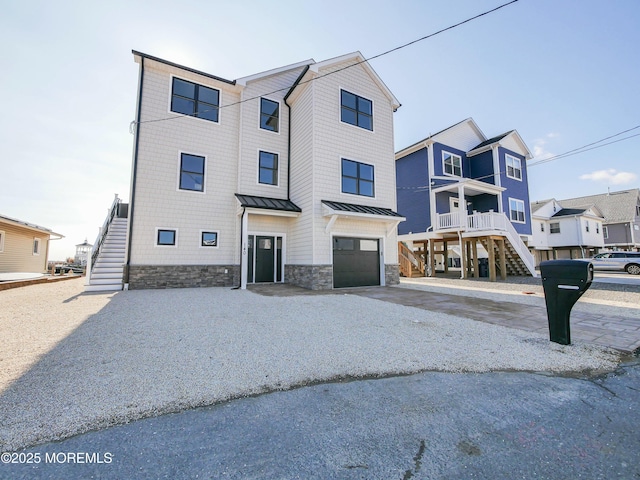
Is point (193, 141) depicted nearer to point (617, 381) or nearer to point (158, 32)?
point (158, 32)

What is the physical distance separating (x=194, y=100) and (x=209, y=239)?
597 centimetres

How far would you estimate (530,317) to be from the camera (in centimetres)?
583

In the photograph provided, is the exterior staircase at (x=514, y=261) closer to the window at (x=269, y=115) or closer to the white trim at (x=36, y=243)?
the window at (x=269, y=115)

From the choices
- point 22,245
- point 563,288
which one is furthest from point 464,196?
point 22,245

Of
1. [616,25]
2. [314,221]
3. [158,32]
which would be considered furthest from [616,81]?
[158,32]

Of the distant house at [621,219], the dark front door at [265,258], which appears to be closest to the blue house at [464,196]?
the dark front door at [265,258]

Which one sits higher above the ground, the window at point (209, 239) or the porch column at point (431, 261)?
the window at point (209, 239)

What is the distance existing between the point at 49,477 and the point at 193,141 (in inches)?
465

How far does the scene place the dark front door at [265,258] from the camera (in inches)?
469

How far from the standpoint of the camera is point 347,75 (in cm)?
1184

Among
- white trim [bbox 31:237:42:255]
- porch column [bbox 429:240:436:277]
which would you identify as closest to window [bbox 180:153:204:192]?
porch column [bbox 429:240:436:277]

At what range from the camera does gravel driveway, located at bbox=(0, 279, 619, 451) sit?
236 centimetres

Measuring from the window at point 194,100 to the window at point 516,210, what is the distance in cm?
1896

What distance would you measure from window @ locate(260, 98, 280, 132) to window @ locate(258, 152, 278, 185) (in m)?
1.30
